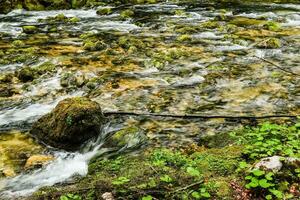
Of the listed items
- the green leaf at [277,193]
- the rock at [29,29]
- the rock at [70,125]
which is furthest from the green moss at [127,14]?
the green leaf at [277,193]

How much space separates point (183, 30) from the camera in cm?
1348

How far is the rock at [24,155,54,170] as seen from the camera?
5.45 m

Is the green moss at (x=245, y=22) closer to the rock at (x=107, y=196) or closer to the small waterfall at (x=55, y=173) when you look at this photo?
the small waterfall at (x=55, y=173)

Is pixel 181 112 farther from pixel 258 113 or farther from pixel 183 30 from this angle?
pixel 183 30

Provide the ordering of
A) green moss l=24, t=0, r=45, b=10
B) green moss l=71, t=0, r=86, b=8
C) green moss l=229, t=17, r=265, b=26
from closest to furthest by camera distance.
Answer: green moss l=229, t=17, r=265, b=26 → green moss l=24, t=0, r=45, b=10 → green moss l=71, t=0, r=86, b=8

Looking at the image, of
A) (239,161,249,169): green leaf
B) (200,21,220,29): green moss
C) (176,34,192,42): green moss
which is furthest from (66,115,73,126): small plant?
(200,21,220,29): green moss

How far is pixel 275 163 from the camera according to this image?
4.40m

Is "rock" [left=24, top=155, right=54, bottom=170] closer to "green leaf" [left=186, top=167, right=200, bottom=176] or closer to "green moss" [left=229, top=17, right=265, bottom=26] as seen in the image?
"green leaf" [left=186, top=167, right=200, bottom=176]

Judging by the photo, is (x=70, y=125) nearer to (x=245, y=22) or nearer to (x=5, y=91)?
(x=5, y=91)

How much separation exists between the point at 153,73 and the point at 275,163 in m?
5.38

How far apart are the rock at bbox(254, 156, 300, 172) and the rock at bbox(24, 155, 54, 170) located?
2812 mm

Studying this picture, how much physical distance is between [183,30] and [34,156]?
28.9ft

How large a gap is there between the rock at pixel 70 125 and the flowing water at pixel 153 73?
0.21 metres

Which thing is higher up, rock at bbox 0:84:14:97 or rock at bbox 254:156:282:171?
rock at bbox 254:156:282:171
